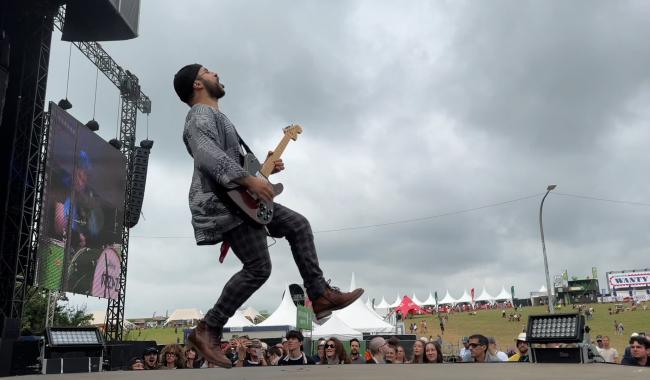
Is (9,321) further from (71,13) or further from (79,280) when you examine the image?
(71,13)

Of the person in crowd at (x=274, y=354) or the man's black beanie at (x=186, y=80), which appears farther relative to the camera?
the person in crowd at (x=274, y=354)

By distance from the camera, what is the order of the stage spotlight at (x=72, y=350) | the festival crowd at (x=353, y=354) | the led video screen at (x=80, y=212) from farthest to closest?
1. the led video screen at (x=80, y=212)
2. the stage spotlight at (x=72, y=350)
3. the festival crowd at (x=353, y=354)

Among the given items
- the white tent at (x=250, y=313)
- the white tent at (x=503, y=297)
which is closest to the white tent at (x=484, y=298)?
the white tent at (x=503, y=297)

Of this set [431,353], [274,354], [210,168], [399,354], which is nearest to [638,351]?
[431,353]

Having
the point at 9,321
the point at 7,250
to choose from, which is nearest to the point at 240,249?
the point at 9,321

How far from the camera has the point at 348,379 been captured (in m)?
3.31

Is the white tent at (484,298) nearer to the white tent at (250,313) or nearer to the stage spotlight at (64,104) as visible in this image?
the white tent at (250,313)

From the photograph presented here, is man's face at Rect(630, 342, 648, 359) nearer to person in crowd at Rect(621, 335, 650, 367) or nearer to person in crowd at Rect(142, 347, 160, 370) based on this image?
person in crowd at Rect(621, 335, 650, 367)

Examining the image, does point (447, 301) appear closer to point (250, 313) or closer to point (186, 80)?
point (250, 313)

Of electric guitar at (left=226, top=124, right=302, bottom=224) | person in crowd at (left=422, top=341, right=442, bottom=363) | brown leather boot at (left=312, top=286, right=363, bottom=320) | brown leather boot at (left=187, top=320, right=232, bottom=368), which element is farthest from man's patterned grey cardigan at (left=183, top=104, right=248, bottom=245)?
person in crowd at (left=422, top=341, right=442, bottom=363)

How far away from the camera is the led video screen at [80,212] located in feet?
50.9

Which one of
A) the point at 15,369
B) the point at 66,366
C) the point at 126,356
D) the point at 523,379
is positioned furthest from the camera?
the point at 126,356

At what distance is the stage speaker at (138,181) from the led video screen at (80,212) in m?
2.58

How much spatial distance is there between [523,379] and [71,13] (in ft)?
52.2
